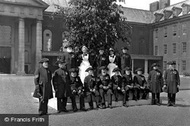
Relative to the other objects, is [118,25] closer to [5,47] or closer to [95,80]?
[95,80]

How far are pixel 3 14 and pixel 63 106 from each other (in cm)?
3050

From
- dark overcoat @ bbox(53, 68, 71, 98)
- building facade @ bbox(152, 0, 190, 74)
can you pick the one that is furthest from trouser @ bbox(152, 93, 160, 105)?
building facade @ bbox(152, 0, 190, 74)

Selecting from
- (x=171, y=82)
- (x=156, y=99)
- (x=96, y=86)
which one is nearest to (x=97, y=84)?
(x=96, y=86)

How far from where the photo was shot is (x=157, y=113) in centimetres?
856

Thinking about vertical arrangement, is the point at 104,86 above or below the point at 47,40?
below

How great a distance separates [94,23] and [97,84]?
3.64m

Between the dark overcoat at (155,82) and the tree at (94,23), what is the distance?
294 centimetres

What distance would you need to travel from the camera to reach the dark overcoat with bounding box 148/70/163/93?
1069 cm

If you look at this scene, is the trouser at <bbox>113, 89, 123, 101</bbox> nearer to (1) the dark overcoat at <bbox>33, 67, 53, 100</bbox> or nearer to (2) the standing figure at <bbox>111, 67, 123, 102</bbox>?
(2) the standing figure at <bbox>111, 67, 123, 102</bbox>

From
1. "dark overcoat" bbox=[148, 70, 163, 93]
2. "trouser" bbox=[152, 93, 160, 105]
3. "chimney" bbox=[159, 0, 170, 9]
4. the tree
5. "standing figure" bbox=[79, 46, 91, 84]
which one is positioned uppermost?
"chimney" bbox=[159, 0, 170, 9]

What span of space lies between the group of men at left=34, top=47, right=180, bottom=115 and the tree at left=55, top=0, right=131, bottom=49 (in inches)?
66.0

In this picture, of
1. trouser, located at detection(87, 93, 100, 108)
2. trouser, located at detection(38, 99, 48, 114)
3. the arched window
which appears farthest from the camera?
the arched window

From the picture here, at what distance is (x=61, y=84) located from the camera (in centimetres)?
877

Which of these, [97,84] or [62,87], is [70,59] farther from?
[62,87]
